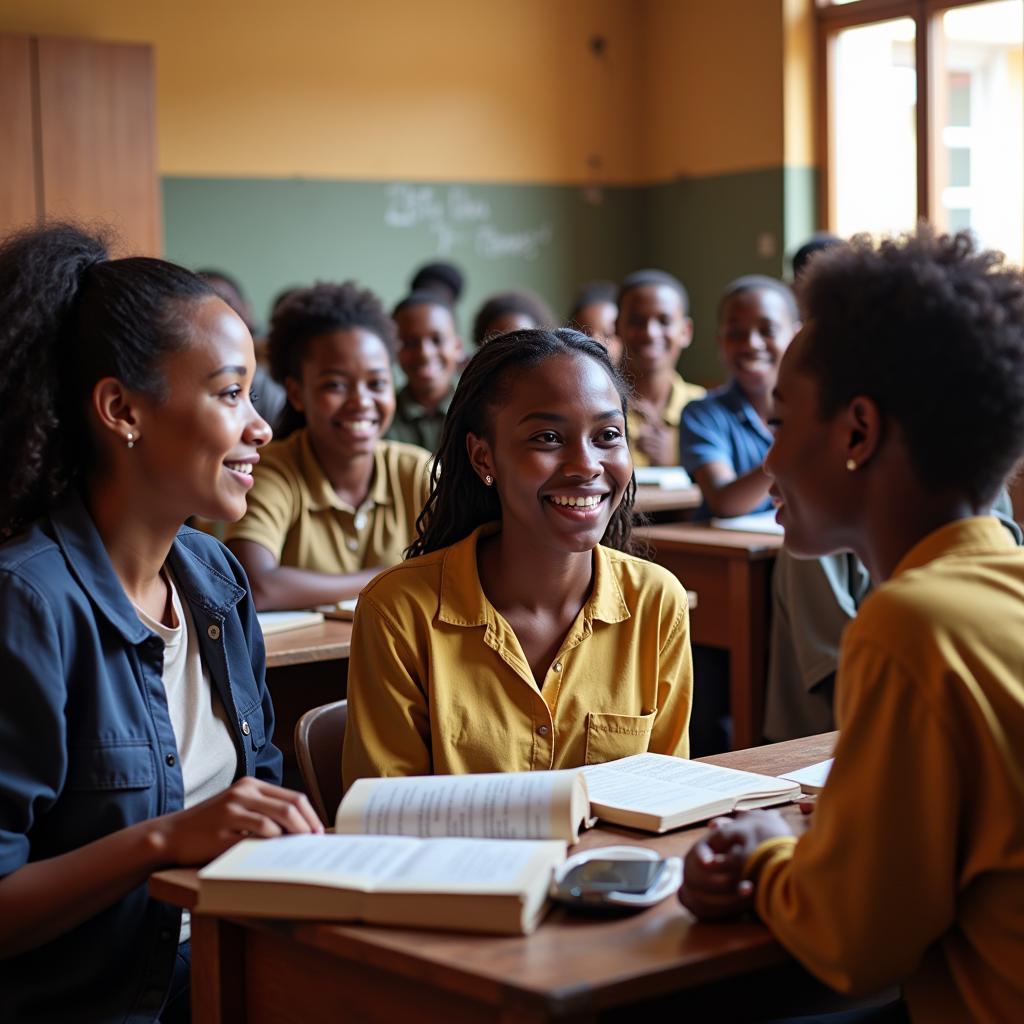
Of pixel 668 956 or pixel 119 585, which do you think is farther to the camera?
pixel 119 585

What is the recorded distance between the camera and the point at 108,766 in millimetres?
1587

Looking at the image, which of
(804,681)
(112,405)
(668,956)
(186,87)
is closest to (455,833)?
(668,956)

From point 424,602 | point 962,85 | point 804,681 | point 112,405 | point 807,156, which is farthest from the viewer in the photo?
point 807,156

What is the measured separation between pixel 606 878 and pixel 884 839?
29 cm

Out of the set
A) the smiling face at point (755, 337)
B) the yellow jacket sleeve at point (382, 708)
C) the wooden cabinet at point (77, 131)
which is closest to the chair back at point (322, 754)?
the yellow jacket sleeve at point (382, 708)

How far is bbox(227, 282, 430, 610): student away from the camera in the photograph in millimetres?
3354

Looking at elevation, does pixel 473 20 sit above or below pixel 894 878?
above

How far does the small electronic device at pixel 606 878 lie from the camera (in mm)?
1295

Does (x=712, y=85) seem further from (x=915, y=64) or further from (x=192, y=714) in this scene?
(x=192, y=714)

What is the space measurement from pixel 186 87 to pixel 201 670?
20.6 feet

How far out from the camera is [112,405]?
1.70 meters

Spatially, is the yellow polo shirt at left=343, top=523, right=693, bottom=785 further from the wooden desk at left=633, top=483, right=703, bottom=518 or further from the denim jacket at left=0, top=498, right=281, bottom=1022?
the wooden desk at left=633, top=483, right=703, bottom=518

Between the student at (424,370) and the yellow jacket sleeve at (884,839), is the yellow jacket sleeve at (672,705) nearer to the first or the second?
the yellow jacket sleeve at (884,839)

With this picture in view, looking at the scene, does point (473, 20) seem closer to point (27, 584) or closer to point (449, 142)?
point (449, 142)
